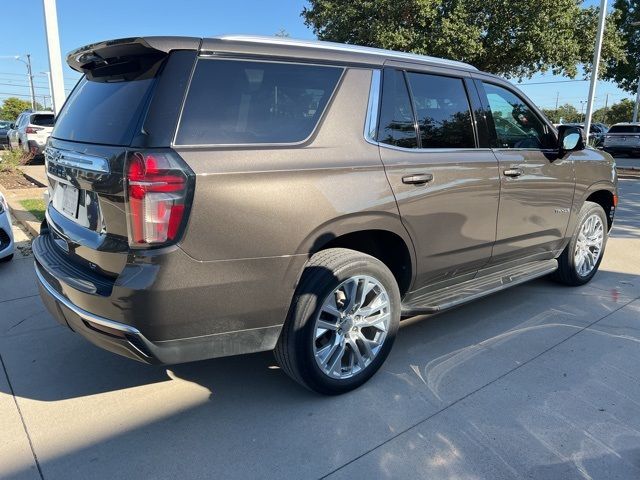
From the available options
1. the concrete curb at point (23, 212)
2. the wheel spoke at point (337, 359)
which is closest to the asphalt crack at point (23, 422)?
the wheel spoke at point (337, 359)

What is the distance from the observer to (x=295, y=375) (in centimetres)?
275

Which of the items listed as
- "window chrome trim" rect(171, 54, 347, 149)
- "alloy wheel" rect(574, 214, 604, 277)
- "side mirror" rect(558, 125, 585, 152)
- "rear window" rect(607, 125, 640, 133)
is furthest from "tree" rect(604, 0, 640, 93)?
"window chrome trim" rect(171, 54, 347, 149)

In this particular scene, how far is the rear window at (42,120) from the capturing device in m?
15.6

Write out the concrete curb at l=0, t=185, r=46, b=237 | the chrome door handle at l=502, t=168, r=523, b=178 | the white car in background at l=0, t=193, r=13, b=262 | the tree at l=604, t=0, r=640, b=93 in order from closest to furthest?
the chrome door handle at l=502, t=168, r=523, b=178 → the white car in background at l=0, t=193, r=13, b=262 → the concrete curb at l=0, t=185, r=46, b=237 → the tree at l=604, t=0, r=640, b=93

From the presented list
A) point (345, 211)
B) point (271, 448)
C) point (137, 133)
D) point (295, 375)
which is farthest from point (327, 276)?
point (137, 133)

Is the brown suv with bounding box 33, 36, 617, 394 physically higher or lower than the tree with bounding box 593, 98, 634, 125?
lower

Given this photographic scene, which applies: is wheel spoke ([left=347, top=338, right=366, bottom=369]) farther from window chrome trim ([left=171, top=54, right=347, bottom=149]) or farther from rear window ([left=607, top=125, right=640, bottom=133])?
rear window ([left=607, top=125, right=640, bottom=133])

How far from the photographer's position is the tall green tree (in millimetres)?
69750

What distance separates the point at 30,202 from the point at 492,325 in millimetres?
7220

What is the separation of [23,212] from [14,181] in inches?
146

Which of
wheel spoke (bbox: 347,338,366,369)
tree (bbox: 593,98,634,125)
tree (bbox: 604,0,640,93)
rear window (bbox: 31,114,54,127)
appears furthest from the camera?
tree (bbox: 593,98,634,125)

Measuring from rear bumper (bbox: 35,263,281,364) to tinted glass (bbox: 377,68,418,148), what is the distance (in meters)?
1.32

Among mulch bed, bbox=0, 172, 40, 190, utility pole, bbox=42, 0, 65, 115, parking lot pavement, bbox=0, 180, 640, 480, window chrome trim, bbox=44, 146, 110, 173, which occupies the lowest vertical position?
parking lot pavement, bbox=0, 180, 640, 480

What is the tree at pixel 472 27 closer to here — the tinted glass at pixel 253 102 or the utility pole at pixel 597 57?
the utility pole at pixel 597 57
